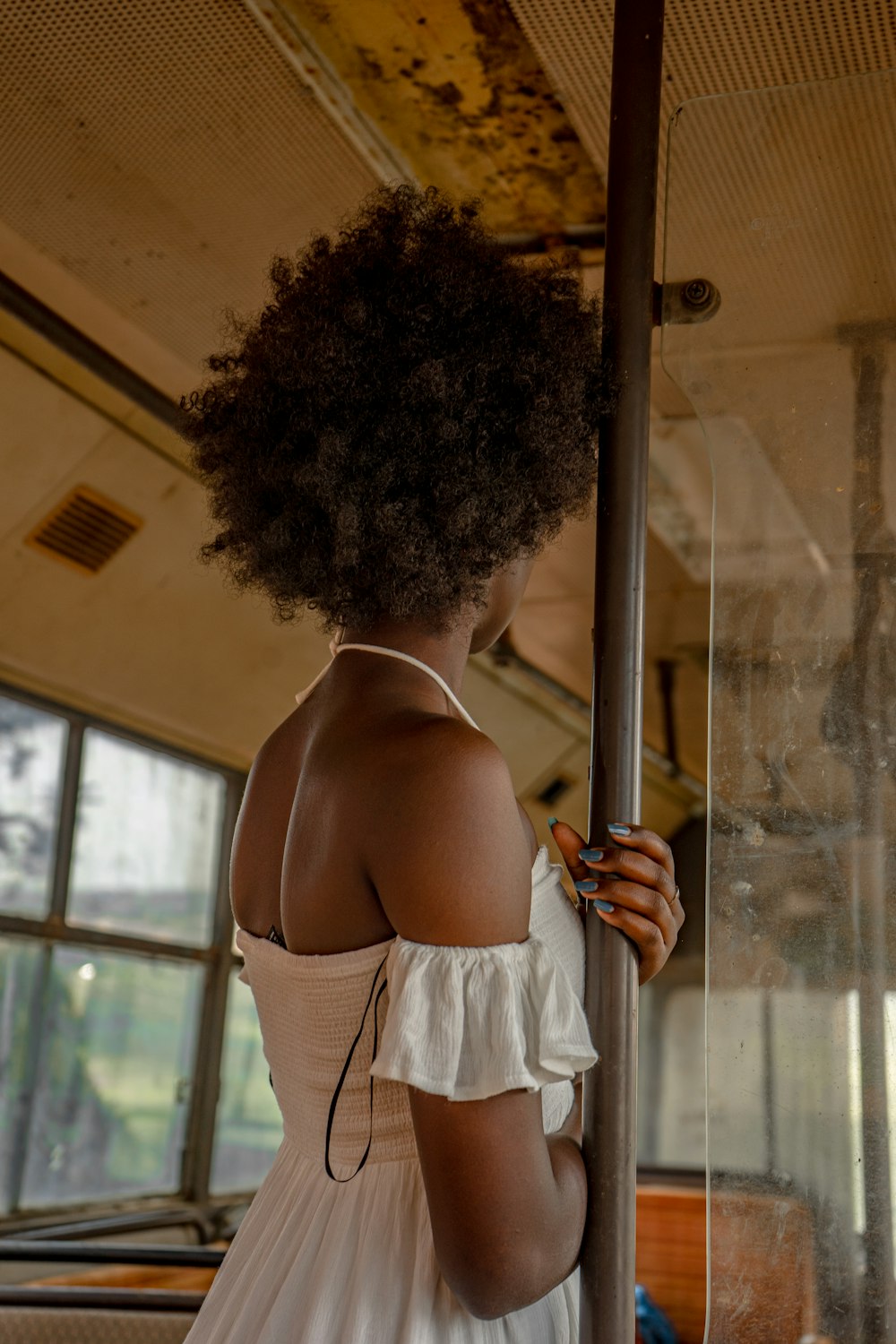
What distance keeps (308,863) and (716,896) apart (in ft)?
1.30

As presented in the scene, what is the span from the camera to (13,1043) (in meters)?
4.52

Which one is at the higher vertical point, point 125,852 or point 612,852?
point 125,852

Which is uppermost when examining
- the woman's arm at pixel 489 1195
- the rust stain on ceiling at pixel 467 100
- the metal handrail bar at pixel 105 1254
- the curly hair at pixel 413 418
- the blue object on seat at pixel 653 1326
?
the rust stain on ceiling at pixel 467 100

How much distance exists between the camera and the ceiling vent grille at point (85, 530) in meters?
3.86

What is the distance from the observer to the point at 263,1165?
5.88 metres

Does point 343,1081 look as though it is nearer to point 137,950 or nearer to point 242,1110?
point 137,950

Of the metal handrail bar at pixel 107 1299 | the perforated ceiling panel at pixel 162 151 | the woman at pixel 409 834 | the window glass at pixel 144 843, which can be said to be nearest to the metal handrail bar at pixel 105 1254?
the metal handrail bar at pixel 107 1299

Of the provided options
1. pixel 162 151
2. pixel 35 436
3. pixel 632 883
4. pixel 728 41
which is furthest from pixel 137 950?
pixel 632 883

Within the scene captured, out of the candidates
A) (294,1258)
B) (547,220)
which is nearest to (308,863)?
(294,1258)

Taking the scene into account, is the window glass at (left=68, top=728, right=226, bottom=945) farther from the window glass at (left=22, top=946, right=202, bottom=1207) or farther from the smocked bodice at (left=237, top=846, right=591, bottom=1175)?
the smocked bodice at (left=237, top=846, right=591, bottom=1175)

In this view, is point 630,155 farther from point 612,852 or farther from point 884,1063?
point 884,1063

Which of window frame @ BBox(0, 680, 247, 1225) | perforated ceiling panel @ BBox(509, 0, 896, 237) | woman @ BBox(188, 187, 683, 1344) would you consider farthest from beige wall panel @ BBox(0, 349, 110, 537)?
woman @ BBox(188, 187, 683, 1344)

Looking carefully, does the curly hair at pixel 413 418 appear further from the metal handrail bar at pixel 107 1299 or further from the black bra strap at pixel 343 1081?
the metal handrail bar at pixel 107 1299

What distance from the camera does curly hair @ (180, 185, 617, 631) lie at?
1.24 meters
